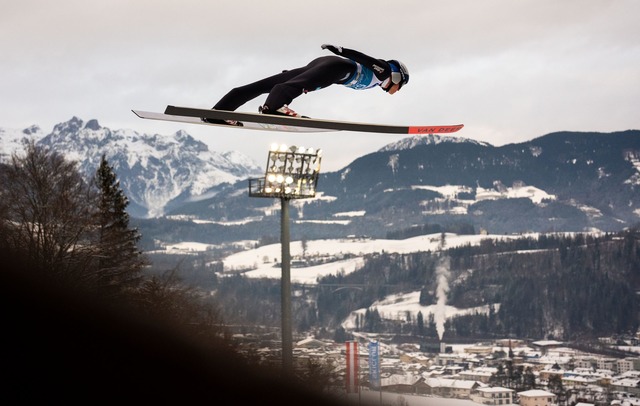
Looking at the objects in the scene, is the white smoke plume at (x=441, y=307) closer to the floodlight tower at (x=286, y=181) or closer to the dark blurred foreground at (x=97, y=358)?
the floodlight tower at (x=286, y=181)

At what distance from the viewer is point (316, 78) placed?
7.81 metres

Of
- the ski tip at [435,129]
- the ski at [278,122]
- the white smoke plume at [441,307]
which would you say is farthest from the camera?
the white smoke plume at [441,307]

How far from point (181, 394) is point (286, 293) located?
23560 millimetres

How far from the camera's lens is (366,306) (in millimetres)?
190375

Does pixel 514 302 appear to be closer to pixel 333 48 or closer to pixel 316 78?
pixel 316 78

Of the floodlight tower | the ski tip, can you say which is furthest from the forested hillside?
the ski tip

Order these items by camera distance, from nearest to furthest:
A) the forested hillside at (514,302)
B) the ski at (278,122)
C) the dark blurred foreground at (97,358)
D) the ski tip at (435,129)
→ the dark blurred foreground at (97,358) → the ski at (278,122) → the ski tip at (435,129) → the forested hillside at (514,302)

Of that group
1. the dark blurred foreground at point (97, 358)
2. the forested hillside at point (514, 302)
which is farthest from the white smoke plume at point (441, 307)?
the dark blurred foreground at point (97, 358)

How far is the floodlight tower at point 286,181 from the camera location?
82.7ft

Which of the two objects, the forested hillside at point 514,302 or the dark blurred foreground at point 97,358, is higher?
the dark blurred foreground at point 97,358

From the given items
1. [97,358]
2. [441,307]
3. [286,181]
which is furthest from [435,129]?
[441,307]

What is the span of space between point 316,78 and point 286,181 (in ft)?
59.7

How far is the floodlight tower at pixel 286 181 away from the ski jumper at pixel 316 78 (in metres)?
16.9

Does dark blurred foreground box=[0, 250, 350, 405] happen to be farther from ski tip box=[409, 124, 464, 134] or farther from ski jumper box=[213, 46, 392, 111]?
ski tip box=[409, 124, 464, 134]
